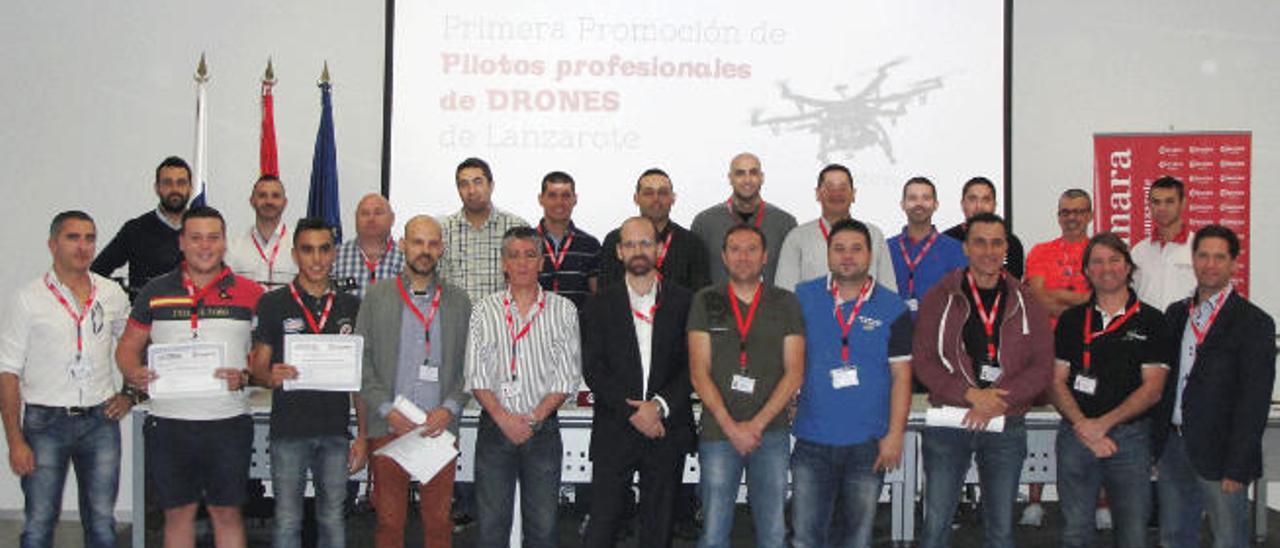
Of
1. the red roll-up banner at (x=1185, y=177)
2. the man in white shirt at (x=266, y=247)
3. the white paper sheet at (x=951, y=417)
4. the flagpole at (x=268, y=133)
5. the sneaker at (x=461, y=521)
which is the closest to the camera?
the white paper sheet at (x=951, y=417)

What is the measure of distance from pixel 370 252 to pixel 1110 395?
3.18 metres

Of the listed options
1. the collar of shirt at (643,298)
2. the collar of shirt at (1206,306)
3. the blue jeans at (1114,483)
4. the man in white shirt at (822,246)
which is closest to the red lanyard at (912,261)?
the man in white shirt at (822,246)

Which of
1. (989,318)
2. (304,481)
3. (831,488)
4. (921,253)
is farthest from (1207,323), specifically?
(304,481)

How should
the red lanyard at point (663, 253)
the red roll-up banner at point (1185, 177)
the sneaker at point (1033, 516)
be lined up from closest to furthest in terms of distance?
1. the red lanyard at point (663, 253)
2. the sneaker at point (1033, 516)
3. the red roll-up banner at point (1185, 177)

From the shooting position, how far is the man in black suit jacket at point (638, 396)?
13.1ft

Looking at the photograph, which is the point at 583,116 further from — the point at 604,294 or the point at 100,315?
the point at 100,315

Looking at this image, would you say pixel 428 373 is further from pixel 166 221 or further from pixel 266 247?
pixel 166 221

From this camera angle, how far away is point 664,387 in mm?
3986

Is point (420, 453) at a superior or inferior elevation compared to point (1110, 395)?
inferior

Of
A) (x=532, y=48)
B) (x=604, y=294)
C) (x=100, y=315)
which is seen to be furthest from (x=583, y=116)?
(x=100, y=315)

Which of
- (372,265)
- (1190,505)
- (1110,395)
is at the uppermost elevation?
(372,265)

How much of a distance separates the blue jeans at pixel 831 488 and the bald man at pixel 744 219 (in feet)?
5.32

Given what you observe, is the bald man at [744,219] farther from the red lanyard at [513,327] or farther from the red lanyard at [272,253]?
the red lanyard at [272,253]

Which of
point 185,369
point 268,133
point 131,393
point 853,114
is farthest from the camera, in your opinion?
point 853,114
